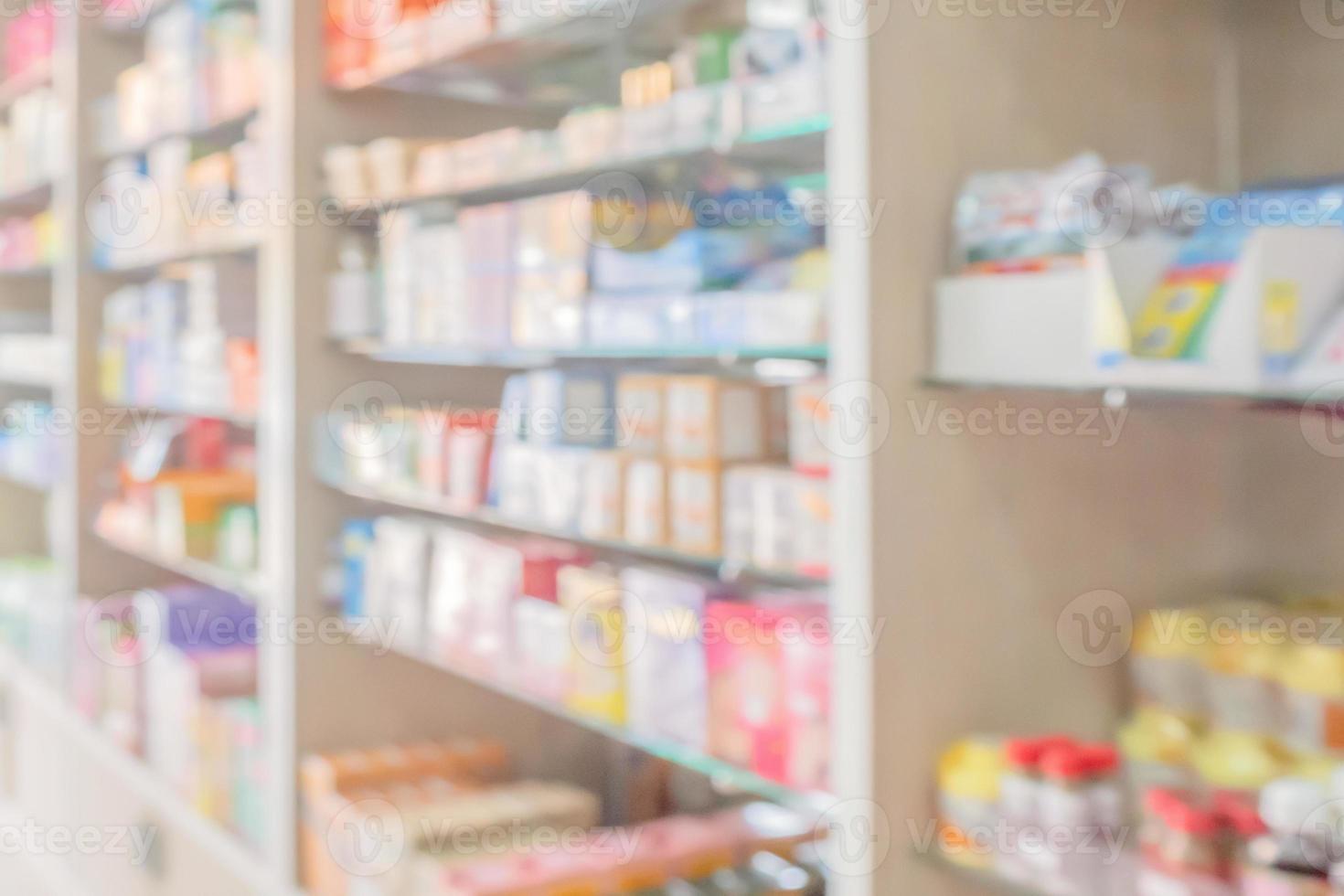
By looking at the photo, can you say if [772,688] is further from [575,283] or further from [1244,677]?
[575,283]

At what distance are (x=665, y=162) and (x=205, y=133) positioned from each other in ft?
6.21

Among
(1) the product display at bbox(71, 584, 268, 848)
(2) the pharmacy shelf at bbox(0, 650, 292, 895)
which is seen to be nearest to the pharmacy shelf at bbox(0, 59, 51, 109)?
(1) the product display at bbox(71, 584, 268, 848)

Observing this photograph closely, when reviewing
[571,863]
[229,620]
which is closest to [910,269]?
[571,863]

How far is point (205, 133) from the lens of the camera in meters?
3.47

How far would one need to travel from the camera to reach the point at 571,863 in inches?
85.5

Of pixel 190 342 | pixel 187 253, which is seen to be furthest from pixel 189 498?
pixel 187 253

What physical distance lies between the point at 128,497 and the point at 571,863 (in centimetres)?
207

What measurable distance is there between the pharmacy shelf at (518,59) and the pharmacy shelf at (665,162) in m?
0.23

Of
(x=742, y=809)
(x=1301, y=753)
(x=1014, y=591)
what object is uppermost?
(x=1014, y=591)

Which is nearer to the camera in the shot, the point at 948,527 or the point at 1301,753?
the point at 1301,753

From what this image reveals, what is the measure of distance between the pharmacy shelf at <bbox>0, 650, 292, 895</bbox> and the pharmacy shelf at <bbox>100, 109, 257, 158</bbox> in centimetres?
159

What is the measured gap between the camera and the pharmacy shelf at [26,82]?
4.24m

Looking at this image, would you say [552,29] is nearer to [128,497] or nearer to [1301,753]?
[1301,753]

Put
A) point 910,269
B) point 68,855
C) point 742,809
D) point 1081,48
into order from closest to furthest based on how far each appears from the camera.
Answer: point 910,269
point 1081,48
point 742,809
point 68,855
